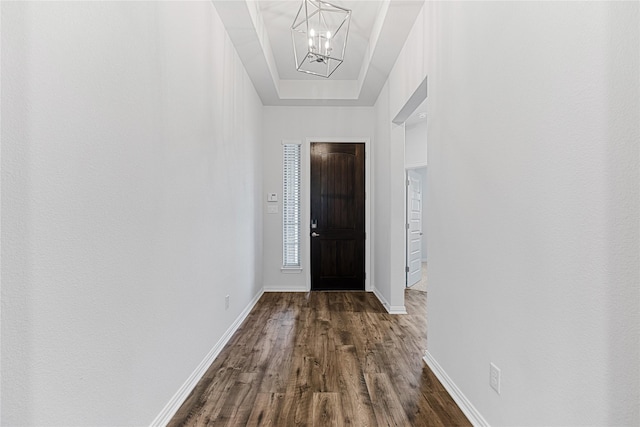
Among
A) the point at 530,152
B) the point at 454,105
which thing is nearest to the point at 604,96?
the point at 530,152

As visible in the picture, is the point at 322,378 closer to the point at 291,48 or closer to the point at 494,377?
the point at 494,377

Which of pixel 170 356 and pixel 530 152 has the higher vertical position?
pixel 530 152

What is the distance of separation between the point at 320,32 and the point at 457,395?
332 centimetres

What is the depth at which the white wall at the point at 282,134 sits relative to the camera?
191 inches

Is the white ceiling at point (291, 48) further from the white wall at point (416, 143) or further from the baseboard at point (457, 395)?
the baseboard at point (457, 395)

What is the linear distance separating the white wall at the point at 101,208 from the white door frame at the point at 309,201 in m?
2.57

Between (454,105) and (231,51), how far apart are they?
2.10 meters

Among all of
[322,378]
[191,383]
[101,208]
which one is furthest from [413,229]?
[101,208]

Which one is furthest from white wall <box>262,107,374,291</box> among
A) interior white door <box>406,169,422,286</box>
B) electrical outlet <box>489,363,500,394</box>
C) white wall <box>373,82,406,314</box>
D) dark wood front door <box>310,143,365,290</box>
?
electrical outlet <box>489,363,500,394</box>

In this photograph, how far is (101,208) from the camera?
4.07ft

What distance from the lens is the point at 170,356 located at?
1.80m

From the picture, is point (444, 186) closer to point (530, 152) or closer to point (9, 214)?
point (530, 152)

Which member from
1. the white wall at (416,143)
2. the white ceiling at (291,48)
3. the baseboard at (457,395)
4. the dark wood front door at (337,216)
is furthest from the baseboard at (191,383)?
the white wall at (416,143)

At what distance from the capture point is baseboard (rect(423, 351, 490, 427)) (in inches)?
67.1
